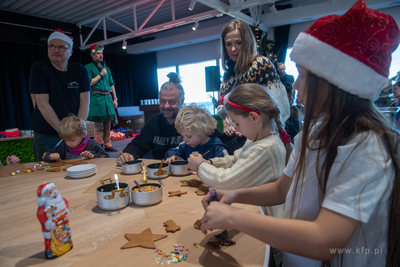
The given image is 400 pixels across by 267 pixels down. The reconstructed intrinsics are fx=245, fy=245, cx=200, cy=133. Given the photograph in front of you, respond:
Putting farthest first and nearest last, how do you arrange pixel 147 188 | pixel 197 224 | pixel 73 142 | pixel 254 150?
1. pixel 73 142
2. pixel 254 150
3. pixel 147 188
4. pixel 197 224

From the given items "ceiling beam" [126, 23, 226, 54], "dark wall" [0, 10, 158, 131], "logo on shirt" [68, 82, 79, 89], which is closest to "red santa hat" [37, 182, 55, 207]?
"logo on shirt" [68, 82, 79, 89]

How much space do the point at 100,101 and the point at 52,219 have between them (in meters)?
4.37

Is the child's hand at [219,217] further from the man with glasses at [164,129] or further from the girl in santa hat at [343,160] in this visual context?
the man with glasses at [164,129]

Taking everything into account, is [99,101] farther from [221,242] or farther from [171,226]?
[221,242]

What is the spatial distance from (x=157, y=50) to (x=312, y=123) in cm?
1054

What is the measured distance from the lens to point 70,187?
1267mm

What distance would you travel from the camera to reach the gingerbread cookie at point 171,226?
0.78 metres

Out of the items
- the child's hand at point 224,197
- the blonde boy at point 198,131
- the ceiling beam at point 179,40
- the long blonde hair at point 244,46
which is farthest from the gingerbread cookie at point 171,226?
the ceiling beam at point 179,40

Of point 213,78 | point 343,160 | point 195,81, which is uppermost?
point 195,81

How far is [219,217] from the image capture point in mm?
666

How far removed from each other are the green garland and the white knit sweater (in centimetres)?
365

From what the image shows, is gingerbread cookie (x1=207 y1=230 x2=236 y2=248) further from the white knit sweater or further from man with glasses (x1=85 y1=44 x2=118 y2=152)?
man with glasses (x1=85 y1=44 x2=118 y2=152)

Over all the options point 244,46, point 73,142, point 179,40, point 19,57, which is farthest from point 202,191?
point 179,40

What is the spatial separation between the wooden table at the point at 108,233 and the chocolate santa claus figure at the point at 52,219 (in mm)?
30
